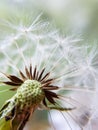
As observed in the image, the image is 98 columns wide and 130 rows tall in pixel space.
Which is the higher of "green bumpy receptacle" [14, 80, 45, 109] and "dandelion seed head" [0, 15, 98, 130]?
"dandelion seed head" [0, 15, 98, 130]

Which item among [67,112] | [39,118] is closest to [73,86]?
[67,112]

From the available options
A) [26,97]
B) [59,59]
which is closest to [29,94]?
[26,97]

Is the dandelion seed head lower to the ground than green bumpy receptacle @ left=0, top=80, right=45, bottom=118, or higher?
higher

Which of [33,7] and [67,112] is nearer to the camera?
[67,112]

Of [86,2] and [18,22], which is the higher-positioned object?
[86,2]

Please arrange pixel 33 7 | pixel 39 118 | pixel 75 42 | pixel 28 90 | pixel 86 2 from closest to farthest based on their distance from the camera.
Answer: pixel 28 90, pixel 75 42, pixel 39 118, pixel 33 7, pixel 86 2

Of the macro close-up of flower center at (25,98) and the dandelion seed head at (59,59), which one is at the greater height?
the dandelion seed head at (59,59)

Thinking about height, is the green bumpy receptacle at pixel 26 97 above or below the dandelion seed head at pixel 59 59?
below

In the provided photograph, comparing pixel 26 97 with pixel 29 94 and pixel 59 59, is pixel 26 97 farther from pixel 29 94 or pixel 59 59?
pixel 59 59

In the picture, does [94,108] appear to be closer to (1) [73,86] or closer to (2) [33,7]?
(1) [73,86]

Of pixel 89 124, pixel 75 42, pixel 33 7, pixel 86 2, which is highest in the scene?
pixel 86 2

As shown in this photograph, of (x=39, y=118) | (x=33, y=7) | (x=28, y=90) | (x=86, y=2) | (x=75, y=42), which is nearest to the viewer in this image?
(x=28, y=90)
